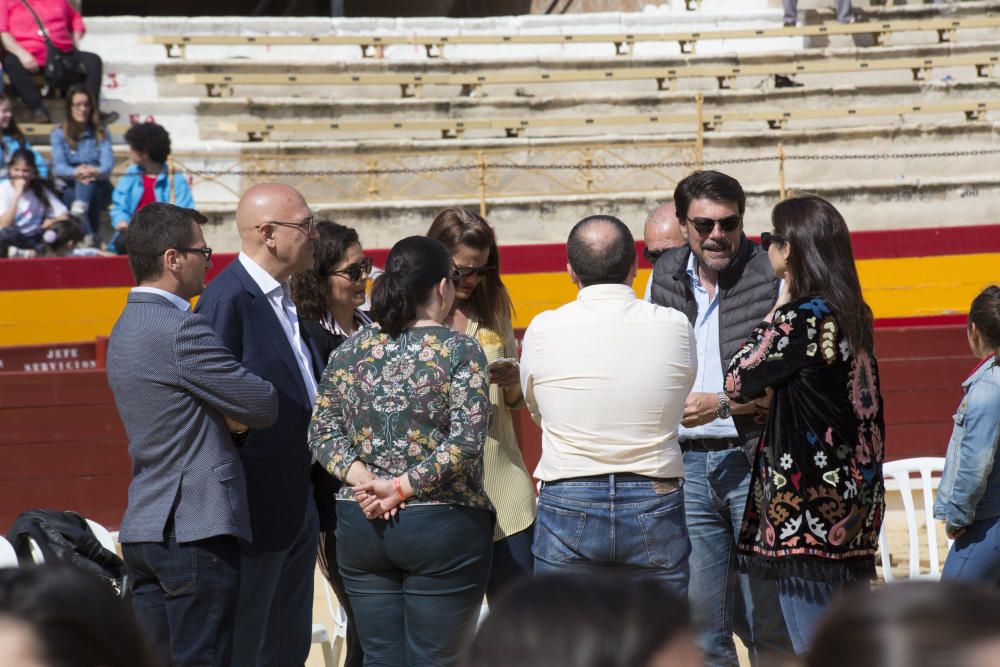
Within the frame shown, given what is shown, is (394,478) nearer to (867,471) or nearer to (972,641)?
(867,471)

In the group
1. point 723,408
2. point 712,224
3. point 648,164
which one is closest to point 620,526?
point 723,408

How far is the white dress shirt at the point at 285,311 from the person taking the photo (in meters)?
3.19

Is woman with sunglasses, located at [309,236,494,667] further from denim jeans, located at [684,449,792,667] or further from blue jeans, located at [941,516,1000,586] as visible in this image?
blue jeans, located at [941,516,1000,586]

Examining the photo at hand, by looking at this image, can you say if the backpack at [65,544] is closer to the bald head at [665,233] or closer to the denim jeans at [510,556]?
the denim jeans at [510,556]

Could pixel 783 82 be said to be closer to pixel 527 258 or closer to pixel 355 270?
pixel 527 258

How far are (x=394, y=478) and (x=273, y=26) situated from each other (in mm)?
13051

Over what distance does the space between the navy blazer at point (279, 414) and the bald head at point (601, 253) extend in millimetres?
799

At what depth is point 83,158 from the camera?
957 cm

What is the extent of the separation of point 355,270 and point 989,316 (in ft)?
6.06

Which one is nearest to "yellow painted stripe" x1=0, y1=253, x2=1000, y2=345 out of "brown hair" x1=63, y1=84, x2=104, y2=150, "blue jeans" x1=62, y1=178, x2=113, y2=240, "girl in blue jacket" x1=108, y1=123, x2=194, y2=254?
"girl in blue jacket" x1=108, y1=123, x2=194, y2=254

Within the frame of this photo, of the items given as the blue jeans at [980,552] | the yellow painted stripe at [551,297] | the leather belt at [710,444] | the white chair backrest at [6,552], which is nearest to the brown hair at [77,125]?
the yellow painted stripe at [551,297]

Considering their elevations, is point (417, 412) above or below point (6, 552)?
above

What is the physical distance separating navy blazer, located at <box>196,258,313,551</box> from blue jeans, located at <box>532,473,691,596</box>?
68cm

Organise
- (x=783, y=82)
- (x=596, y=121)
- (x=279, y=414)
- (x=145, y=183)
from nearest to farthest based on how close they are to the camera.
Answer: (x=279, y=414)
(x=145, y=183)
(x=596, y=121)
(x=783, y=82)
